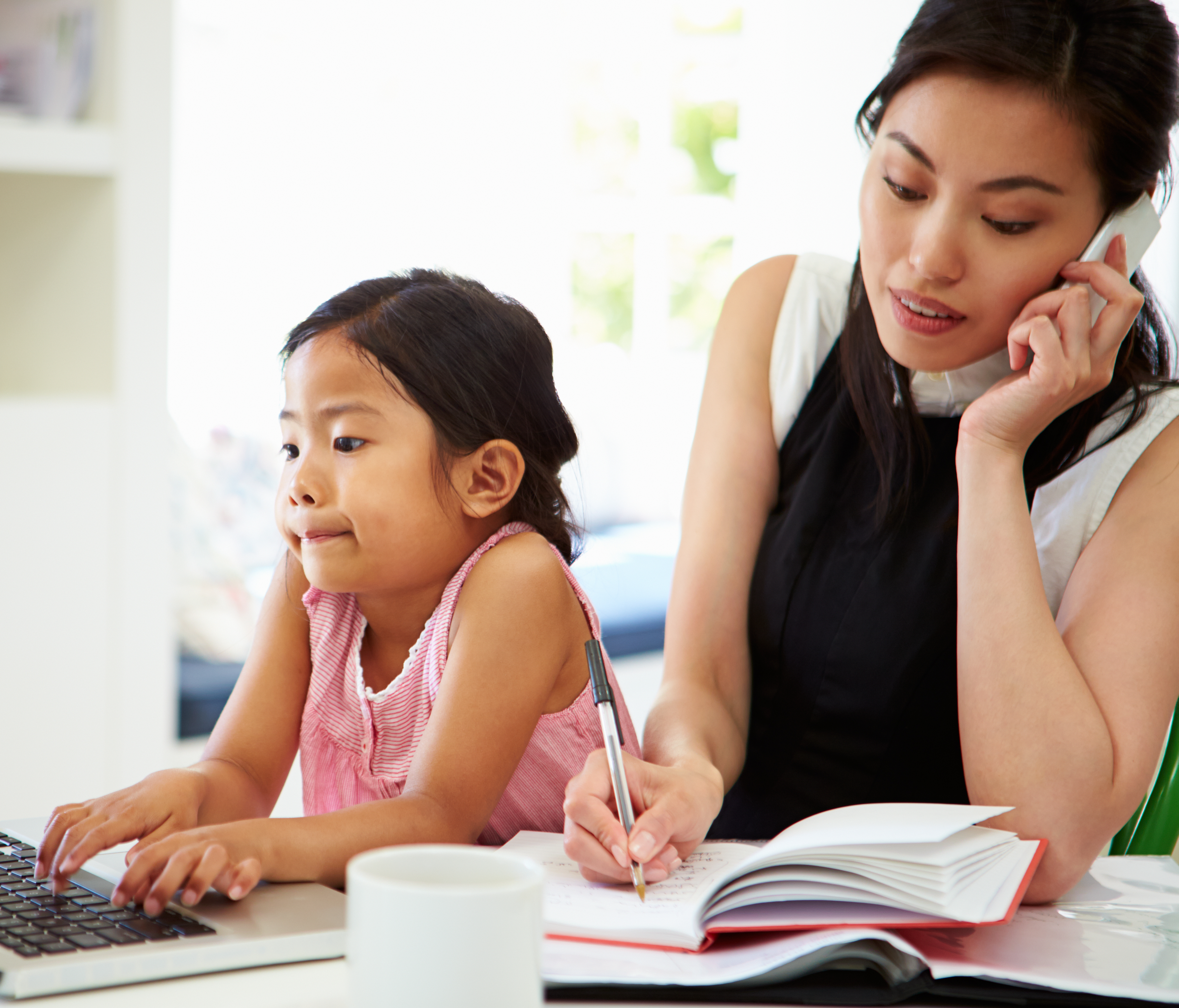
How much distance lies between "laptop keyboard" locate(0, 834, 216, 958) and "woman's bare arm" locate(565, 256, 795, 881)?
422 mm

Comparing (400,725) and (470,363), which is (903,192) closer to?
(470,363)

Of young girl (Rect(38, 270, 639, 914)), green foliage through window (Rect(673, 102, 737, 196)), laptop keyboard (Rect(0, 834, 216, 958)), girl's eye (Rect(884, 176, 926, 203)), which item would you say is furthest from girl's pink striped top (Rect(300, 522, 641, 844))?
green foliage through window (Rect(673, 102, 737, 196))

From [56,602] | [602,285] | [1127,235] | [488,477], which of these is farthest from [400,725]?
[602,285]

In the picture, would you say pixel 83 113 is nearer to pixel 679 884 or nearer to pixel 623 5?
pixel 679 884

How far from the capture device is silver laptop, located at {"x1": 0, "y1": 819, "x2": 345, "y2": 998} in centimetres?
61

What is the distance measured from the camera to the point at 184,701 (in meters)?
2.37

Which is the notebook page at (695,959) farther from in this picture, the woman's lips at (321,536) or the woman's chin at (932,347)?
the woman's chin at (932,347)

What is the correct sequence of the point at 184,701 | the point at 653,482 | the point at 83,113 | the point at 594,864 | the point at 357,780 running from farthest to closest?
the point at 653,482 → the point at 184,701 → the point at 83,113 → the point at 357,780 → the point at 594,864

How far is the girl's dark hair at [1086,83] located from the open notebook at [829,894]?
53 cm

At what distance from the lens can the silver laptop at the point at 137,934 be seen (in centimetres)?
61

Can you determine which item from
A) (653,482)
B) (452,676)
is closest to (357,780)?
(452,676)

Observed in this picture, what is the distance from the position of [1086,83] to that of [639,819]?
0.71 m

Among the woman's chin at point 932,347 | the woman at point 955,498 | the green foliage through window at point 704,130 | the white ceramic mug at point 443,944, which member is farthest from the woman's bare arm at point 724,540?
the green foliage through window at point 704,130

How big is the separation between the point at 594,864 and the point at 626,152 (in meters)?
4.15
